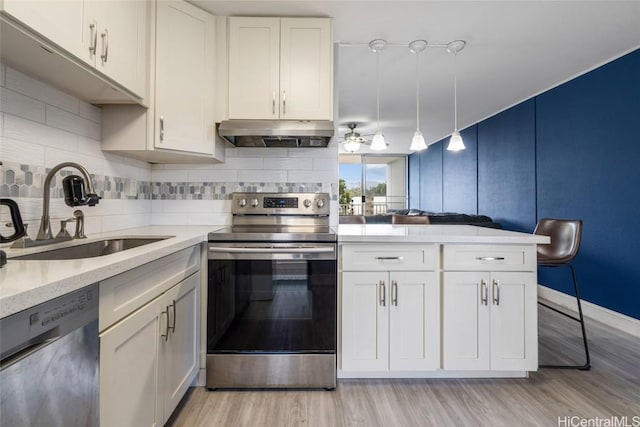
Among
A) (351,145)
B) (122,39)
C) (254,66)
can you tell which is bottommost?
(122,39)

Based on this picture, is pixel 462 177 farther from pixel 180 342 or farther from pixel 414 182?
pixel 180 342

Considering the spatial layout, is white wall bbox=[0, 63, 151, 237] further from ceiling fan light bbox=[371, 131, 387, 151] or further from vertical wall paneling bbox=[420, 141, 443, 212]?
vertical wall paneling bbox=[420, 141, 443, 212]

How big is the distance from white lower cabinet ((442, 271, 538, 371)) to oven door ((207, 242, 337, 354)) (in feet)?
2.23

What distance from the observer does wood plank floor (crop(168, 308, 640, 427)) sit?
154cm

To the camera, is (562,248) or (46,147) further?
(562,248)

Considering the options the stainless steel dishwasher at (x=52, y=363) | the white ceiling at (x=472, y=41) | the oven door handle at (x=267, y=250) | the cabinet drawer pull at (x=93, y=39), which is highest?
the white ceiling at (x=472, y=41)

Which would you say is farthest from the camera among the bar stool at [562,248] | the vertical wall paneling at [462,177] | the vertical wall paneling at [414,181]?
the vertical wall paneling at [414,181]

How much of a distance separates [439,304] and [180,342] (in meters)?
1.39

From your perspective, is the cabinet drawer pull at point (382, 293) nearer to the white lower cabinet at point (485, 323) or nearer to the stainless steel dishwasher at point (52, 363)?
the white lower cabinet at point (485, 323)

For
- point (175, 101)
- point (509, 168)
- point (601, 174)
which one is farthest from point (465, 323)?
point (509, 168)

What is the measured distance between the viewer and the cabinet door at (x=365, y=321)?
1765 mm

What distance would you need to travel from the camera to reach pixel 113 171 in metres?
1.89

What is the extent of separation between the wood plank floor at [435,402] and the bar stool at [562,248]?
0.21 metres

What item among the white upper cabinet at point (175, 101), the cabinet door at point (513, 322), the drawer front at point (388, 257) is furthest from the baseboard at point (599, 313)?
the white upper cabinet at point (175, 101)
